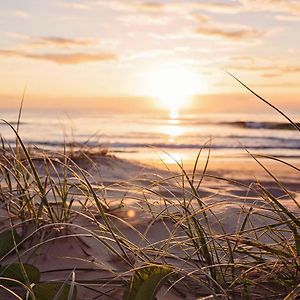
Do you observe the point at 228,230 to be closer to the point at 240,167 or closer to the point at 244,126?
the point at 240,167

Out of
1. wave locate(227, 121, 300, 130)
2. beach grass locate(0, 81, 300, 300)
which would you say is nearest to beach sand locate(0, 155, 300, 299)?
beach grass locate(0, 81, 300, 300)

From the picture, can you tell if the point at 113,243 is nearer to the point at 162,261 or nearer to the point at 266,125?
the point at 162,261

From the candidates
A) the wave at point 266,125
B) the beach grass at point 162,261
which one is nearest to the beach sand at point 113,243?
the beach grass at point 162,261

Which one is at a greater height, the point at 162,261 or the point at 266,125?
the point at 162,261

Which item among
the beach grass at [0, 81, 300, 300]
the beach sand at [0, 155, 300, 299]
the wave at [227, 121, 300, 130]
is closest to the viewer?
the beach grass at [0, 81, 300, 300]

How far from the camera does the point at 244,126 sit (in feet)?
60.6

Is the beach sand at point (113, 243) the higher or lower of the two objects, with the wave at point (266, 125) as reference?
higher

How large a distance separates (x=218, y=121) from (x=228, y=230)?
19214 millimetres

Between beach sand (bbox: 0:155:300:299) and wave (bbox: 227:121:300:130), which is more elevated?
beach sand (bbox: 0:155:300:299)

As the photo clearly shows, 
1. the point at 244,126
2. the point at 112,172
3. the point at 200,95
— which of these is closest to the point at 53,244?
the point at 112,172

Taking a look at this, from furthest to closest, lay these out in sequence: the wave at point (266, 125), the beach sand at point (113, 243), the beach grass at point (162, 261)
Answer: the wave at point (266, 125), the beach sand at point (113, 243), the beach grass at point (162, 261)

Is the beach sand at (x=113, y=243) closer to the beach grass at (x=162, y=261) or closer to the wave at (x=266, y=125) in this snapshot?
the beach grass at (x=162, y=261)

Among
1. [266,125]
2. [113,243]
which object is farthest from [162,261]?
[266,125]

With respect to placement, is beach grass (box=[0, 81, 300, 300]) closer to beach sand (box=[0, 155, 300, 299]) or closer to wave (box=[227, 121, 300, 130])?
beach sand (box=[0, 155, 300, 299])
